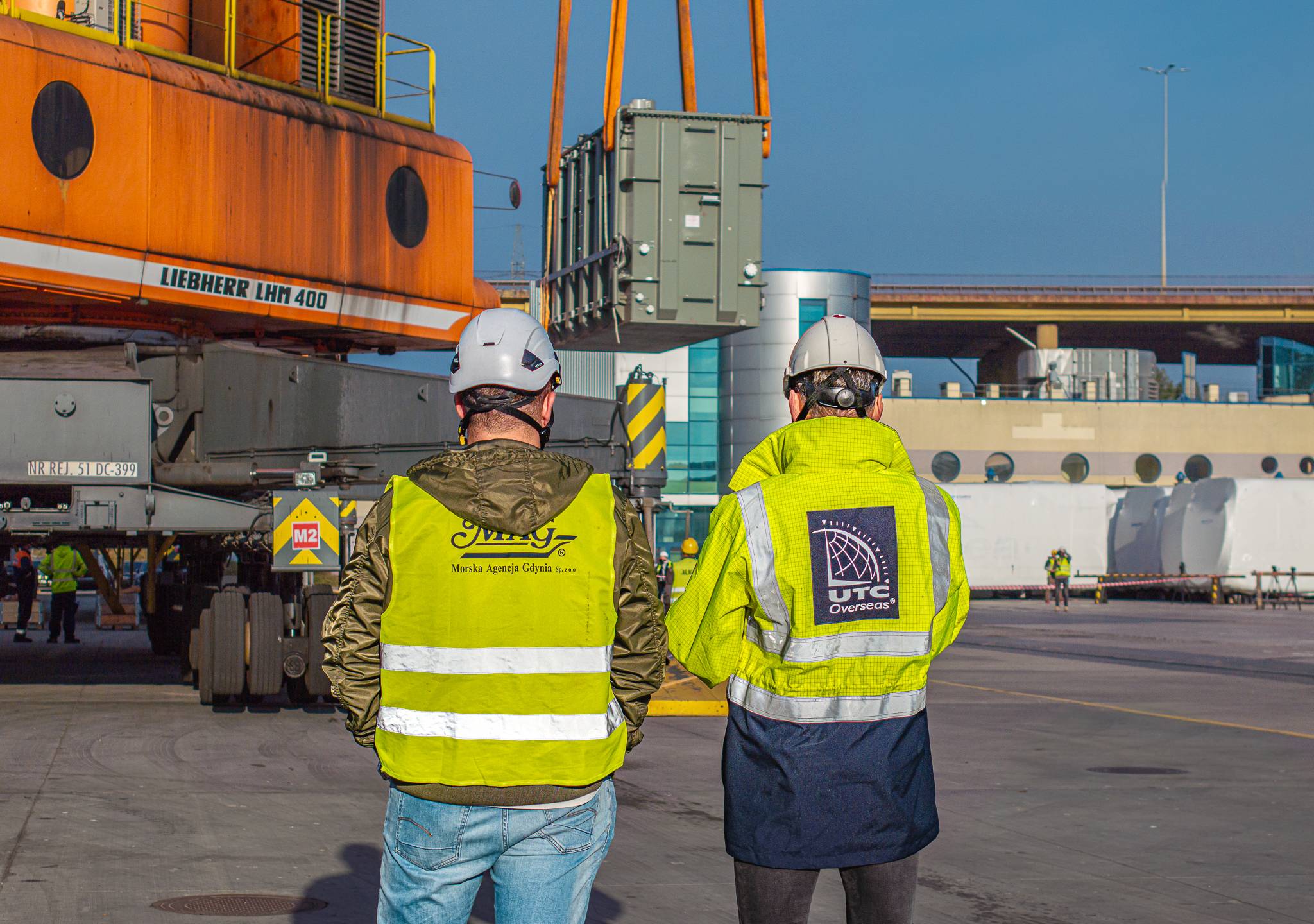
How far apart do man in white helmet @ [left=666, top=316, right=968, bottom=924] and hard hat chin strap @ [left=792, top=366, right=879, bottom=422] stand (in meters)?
0.10

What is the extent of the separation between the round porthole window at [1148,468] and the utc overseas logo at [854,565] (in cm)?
6130

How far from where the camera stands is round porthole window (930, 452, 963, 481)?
59562mm

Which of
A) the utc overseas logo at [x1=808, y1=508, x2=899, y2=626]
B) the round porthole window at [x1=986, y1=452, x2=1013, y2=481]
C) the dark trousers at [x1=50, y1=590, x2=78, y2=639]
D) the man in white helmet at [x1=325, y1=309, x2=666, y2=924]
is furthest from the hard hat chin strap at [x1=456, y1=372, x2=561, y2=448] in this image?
the round porthole window at [x1=986, y1=452, x2=1013, y2=481]

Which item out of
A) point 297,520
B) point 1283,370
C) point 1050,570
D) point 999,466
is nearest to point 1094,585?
point 1050,570

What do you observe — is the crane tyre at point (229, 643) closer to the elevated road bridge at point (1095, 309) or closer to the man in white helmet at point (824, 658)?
the man in white helmet at point (824, 658)

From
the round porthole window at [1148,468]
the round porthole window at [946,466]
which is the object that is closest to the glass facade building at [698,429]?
the round porthole window at [946,466]

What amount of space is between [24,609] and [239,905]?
72.9ft

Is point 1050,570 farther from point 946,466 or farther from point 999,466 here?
point 999,466

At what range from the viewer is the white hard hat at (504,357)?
3551 mm

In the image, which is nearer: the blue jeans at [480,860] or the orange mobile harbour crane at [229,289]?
the blue jeans at [480,860]

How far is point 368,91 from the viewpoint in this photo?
1480 cm

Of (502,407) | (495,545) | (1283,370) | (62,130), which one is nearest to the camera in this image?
(495,545)

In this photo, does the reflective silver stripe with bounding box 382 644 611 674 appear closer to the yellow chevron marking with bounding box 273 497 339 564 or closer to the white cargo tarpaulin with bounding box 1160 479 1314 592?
the yellow chevron marking with bounding box 273 497 339 564

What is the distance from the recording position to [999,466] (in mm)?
61000
